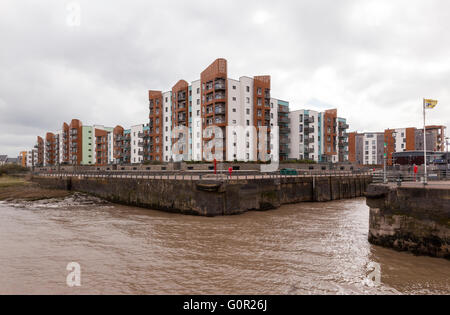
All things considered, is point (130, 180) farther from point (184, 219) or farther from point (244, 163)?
point (244, 163)

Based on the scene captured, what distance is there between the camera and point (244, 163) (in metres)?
53.8

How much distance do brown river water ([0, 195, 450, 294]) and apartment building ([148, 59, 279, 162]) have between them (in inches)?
1450

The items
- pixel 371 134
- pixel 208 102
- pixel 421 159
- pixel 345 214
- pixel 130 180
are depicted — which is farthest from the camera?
pixel 371 134

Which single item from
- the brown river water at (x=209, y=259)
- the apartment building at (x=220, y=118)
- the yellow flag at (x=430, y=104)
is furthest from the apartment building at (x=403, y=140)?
the brown river water at (x=209, y=259)

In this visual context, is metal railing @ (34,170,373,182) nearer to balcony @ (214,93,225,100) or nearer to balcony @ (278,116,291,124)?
balcony @ (214,93,225,100)

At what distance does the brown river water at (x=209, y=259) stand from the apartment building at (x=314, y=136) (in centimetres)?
5889

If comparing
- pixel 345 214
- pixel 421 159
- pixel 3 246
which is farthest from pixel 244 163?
pixel 3 246

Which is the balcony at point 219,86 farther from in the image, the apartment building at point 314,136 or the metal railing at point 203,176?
the apartment building at point 314,136

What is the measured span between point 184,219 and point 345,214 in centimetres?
1630

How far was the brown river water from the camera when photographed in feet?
30.6

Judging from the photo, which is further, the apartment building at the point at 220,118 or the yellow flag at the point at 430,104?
the apartment building at the point at 220,118

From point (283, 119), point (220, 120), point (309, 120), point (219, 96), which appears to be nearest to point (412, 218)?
point (220, 120)

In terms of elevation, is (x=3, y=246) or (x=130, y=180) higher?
(x=130, y=180)

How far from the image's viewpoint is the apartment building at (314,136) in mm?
77625
